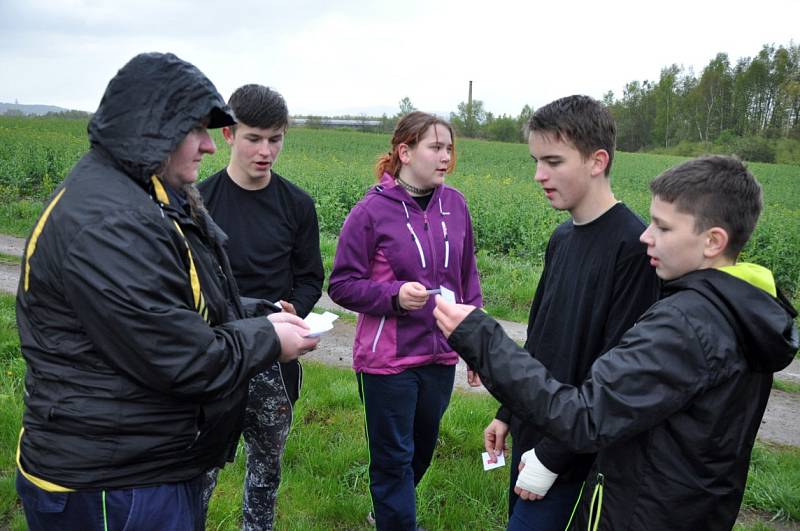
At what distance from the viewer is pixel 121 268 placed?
1.63 metres

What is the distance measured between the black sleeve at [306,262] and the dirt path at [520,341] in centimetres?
257

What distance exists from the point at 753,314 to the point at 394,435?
1798mm

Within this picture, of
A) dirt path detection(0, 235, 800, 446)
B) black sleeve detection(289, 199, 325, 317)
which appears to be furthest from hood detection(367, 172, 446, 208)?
dirt path detection(0, 235, 800, 446)

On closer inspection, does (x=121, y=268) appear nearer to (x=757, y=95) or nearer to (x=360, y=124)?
(x=360, y=124)

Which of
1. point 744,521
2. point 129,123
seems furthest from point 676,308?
point 744,521

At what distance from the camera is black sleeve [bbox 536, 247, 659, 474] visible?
84.9 inches

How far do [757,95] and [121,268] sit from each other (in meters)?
62.3

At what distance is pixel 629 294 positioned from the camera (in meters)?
2.16

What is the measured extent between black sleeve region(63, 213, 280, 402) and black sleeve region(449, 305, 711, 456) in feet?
2.52

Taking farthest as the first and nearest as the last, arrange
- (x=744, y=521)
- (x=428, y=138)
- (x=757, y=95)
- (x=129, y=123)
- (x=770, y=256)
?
(x=757, y=95) → (x=770, y=256) → (x=744, y=521) → (x=428, y=138) → (x=129, y=123)

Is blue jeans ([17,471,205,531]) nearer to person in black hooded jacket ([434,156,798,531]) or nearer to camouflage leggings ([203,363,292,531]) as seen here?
person in black hooded jacket ([434,156,798,531])

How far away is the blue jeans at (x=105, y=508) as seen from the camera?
5.81 feet

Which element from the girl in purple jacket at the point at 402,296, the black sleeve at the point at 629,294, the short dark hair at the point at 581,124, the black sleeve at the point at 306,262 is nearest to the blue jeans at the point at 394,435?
the girl in purple jacket at the point at 402,296

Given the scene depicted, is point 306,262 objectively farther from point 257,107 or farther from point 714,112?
point 714,112
